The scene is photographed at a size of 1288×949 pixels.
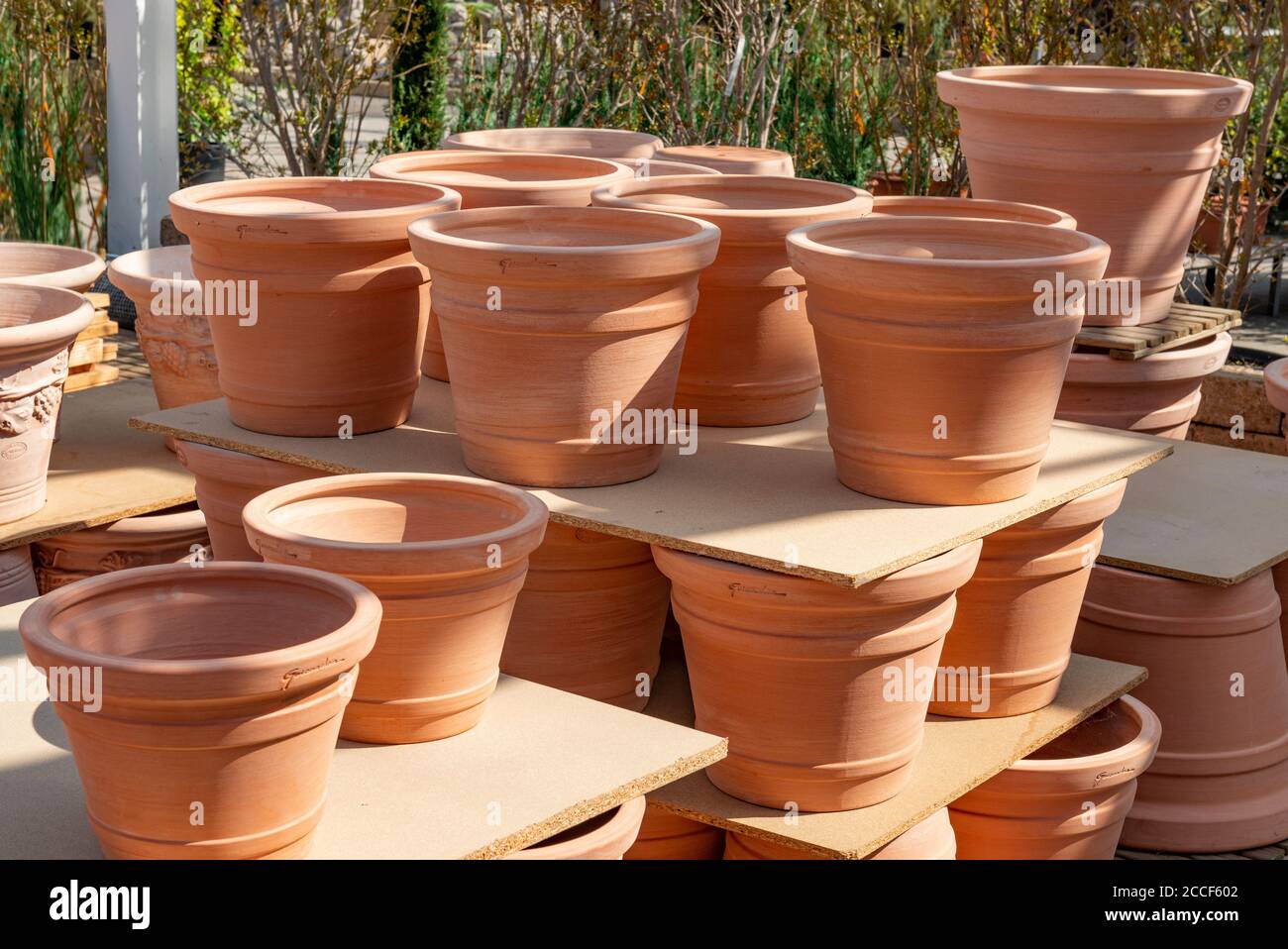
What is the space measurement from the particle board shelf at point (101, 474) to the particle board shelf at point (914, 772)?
1312 millimetres

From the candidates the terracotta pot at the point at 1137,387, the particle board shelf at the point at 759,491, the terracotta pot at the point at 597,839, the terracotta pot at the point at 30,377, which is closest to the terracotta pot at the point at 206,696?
the terracotta pot at the point at 597,839

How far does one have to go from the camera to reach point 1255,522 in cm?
382

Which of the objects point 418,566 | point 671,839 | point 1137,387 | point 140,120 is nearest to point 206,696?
point 418,566

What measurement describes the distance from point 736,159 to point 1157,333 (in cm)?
112

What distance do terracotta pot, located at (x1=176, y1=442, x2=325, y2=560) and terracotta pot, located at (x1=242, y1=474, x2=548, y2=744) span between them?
0.52 m

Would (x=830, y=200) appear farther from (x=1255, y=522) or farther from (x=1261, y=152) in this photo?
(x=1261, y=152)

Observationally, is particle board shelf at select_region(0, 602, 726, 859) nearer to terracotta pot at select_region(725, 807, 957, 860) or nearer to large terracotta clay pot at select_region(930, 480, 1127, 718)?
terracotta pot at select_region(725, 807, 957, 860)

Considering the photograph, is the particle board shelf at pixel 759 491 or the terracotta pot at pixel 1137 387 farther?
the terracotta pot at pixel 1137 387

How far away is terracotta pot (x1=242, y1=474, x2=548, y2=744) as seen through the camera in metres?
2.25

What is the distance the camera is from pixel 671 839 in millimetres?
2982

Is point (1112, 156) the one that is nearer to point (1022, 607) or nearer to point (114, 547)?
point (1022, 607)

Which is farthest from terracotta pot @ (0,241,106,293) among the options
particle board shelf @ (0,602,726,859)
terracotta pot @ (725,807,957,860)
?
terracotta pot @ (725,807,957,860)

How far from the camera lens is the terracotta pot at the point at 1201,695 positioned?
3.54 meters

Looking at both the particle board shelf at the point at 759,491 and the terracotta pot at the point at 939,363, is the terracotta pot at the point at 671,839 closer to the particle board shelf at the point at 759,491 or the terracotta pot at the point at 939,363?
the particle board shelf at the point at 759,491
